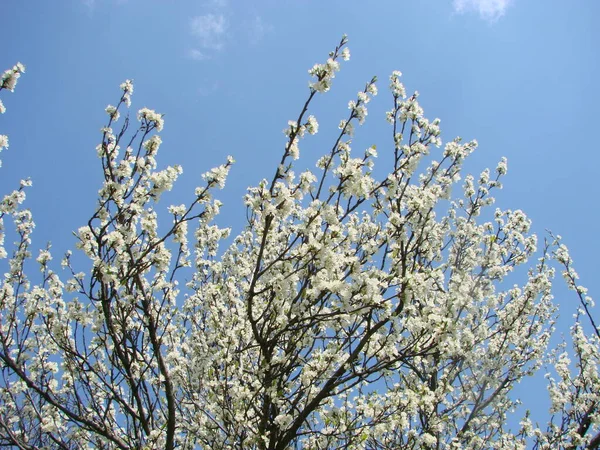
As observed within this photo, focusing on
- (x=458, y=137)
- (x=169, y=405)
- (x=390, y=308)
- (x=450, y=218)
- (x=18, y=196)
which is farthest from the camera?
(x=450, y=218)

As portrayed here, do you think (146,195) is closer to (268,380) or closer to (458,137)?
(268,380)

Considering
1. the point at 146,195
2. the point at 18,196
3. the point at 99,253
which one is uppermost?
the point at 18,196

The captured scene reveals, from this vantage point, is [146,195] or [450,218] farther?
[450,218]

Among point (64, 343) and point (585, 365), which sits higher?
point (585, 365)

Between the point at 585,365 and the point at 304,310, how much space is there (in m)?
7.42

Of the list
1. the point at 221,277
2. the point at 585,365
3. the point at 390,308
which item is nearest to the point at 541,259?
the point at 585,365

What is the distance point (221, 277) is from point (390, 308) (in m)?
5.57

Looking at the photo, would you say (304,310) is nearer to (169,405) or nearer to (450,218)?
(169,405)

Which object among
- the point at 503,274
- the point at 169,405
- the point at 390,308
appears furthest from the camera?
the point at 503,274

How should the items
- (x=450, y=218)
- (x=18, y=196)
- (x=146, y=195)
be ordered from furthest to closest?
(x=450, y=218), (x=18, y=196), (x=146, y=195)

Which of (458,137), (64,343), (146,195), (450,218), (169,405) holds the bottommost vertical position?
(169,405)

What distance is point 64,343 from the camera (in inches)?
208

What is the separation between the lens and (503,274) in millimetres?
9883

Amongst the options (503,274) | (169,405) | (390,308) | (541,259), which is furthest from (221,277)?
(541,259)
